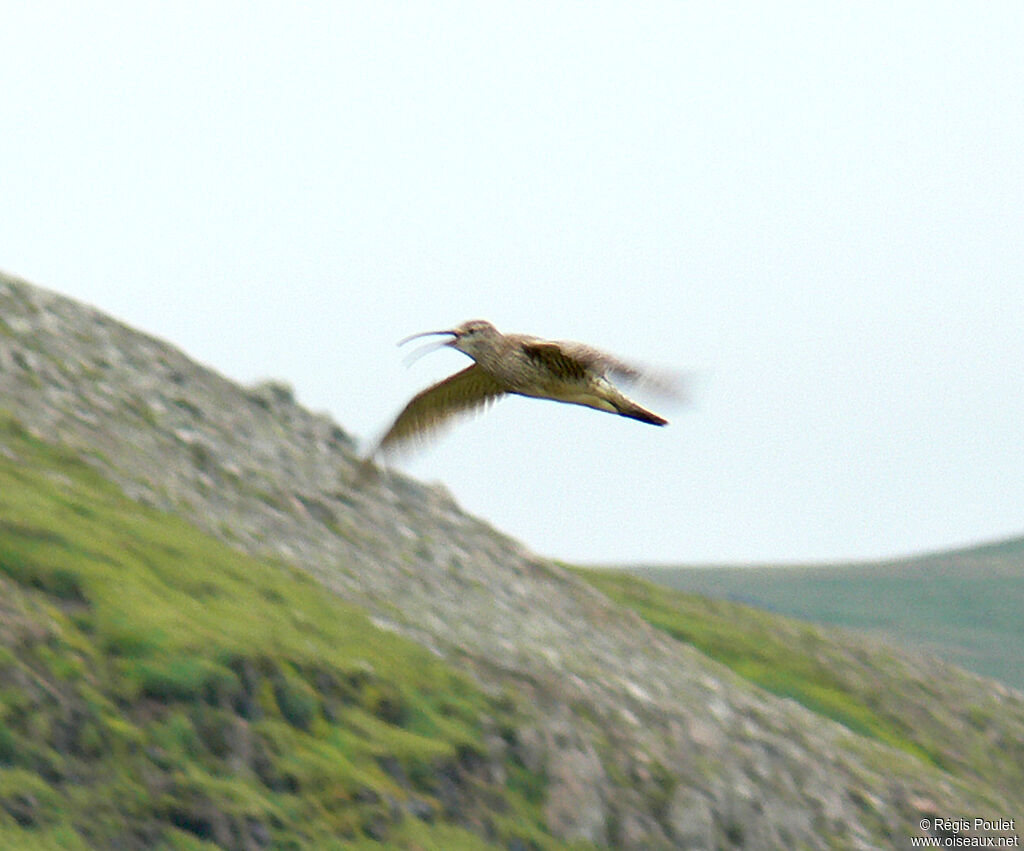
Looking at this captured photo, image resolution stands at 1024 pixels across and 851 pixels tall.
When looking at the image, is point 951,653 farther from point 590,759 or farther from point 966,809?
point 590,759

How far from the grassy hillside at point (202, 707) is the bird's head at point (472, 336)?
6226 millimetres

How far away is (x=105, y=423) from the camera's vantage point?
26719mm

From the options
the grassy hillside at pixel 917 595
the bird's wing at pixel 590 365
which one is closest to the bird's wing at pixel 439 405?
the bird's wing at pixel 590 365

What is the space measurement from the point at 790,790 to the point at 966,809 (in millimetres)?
6136

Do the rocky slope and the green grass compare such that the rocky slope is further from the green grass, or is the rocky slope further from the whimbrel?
the whimbrel

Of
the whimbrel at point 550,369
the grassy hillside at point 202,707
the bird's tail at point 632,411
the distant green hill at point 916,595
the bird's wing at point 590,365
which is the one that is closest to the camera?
the bird's wing at point 590,365

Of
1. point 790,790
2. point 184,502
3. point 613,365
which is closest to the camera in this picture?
point 613,365

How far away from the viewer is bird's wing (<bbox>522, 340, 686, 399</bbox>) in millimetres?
13234

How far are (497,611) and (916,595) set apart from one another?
118212mm

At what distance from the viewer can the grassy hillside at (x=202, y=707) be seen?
17.6 m

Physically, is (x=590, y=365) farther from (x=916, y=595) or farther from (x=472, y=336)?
(x=916, y=595)

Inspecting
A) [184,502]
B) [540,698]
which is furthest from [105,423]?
[540,698]

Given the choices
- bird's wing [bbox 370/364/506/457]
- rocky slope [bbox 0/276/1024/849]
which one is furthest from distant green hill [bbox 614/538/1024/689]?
bird's wing [bbox 370/364/506/457]

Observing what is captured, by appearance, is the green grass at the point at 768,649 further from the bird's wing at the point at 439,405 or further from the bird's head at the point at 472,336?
the bird's head at the point at 472,336
